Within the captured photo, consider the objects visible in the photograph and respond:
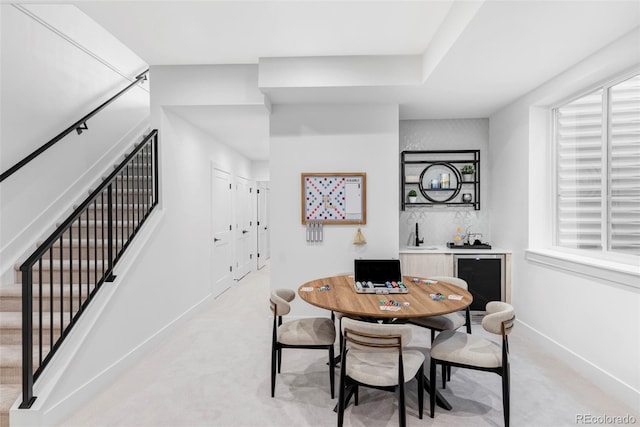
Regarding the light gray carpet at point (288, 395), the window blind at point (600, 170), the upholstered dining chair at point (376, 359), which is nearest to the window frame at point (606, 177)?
the window blind at point (600, 170)

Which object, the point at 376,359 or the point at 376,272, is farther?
the point at 376,272

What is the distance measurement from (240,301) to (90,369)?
2.45 meters

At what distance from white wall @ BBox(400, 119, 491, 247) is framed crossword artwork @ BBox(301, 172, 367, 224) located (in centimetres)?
96

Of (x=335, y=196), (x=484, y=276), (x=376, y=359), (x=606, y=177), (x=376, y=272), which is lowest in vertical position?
(x=376, y=359)

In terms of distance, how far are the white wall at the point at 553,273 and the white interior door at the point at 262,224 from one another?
16.3ft

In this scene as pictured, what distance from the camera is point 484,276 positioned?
3.80 metres

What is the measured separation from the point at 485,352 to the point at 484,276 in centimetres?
198

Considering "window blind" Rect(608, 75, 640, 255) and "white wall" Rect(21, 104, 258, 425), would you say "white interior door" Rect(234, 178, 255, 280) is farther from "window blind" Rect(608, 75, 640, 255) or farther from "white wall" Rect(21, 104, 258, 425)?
"window blind" Rect(608, 75, 640, 255)

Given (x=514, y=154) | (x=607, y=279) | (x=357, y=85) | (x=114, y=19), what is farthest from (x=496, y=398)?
(x=114, y=19)

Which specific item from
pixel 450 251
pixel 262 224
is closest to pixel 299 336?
pixel 450 251

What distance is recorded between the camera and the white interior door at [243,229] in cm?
605

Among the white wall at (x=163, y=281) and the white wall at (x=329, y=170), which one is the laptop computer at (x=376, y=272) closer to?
the white wall at (x=329, y=170)

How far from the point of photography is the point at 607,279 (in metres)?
2.46

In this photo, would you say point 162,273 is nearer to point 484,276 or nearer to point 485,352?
point 485,352
